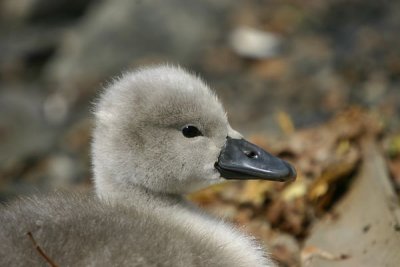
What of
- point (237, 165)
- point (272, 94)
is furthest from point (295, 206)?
point (272, 94)

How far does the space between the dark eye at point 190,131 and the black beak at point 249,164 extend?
142 millimetres

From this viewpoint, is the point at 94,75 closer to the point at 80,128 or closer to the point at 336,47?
the point at 80,128

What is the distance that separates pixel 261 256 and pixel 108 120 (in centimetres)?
86

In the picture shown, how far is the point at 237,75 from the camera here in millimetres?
7969

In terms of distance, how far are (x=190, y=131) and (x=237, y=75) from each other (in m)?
4.23

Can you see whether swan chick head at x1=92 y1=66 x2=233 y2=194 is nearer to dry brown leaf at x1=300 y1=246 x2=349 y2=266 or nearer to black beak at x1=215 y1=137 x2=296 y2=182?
black beak at x1=215 y1=137 x2=296 y2=182

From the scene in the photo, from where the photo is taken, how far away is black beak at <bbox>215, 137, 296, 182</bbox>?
3750 mm

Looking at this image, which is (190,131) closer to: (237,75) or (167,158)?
(167,158)

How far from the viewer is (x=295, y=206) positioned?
4.70 m

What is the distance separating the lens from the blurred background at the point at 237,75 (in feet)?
16.7

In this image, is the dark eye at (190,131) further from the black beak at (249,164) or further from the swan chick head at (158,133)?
the black beak at (249,164)

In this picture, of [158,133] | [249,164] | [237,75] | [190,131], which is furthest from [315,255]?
[237,75]

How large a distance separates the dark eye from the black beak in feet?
0.47

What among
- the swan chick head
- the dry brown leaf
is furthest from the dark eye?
the dry brown leaf
